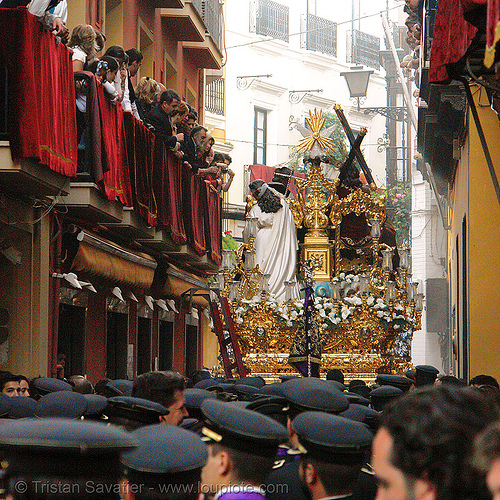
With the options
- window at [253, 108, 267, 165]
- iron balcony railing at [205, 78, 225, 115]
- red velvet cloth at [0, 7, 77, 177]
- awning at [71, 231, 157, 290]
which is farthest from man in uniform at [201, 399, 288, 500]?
window at [253, 108, 267, 165]

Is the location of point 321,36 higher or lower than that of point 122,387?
higher

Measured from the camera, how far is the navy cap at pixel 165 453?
9.26 ft

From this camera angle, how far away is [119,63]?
40.2ft

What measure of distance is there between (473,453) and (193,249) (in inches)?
655

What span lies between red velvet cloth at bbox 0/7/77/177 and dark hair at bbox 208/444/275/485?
6793 mm

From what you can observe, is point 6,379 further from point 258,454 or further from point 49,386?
point 258,454

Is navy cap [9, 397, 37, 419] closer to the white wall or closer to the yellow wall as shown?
the yellow wall

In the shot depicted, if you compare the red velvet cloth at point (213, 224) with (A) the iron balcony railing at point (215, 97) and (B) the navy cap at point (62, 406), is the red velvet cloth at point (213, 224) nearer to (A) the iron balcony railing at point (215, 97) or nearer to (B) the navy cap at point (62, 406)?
(B) the navy cap at point (62, 406)

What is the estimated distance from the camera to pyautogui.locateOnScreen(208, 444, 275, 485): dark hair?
10.3 feet

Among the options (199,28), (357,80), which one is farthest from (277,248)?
(357,80)

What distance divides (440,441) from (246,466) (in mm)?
997

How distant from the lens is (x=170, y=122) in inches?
595

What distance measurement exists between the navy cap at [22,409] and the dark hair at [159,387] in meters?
0.57

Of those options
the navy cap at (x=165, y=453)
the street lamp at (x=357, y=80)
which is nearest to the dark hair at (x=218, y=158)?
the street lamp at (x=357, y=80)
